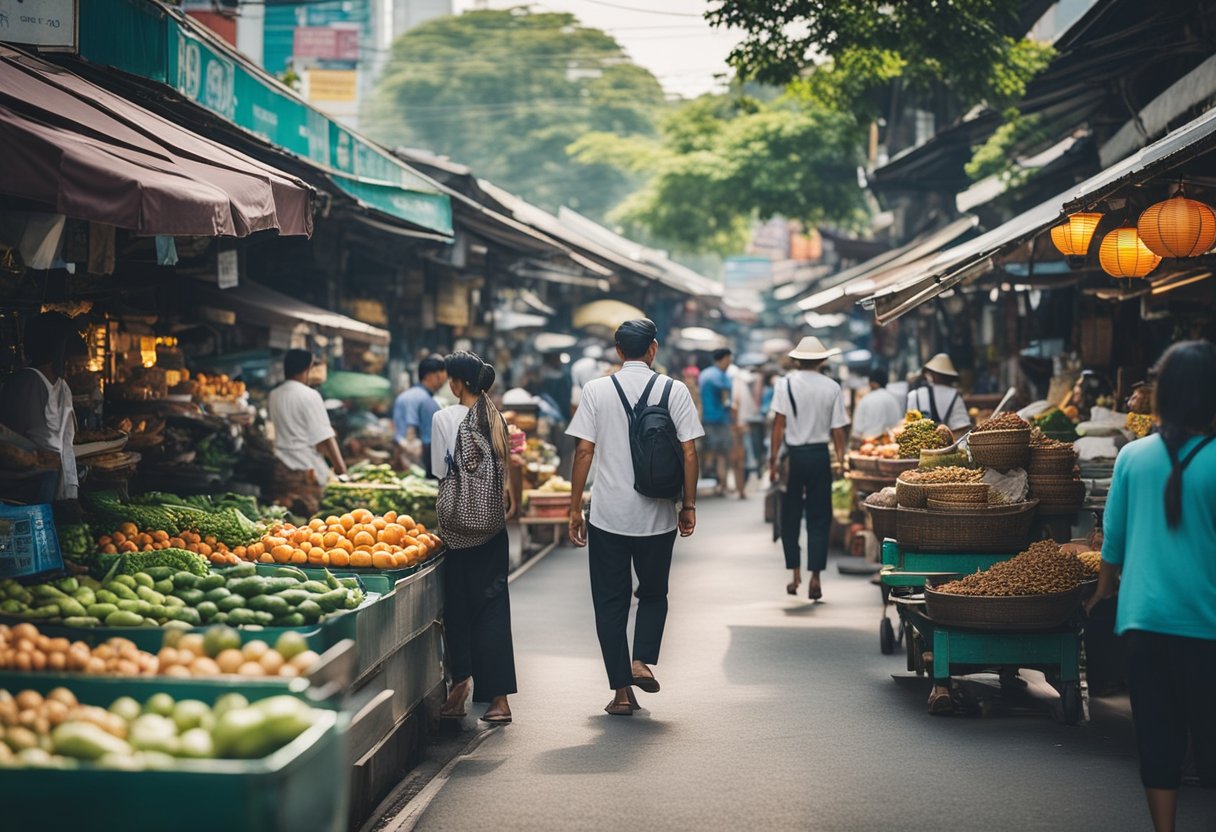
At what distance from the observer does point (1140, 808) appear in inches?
247

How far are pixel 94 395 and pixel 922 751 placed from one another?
6949 millimetres

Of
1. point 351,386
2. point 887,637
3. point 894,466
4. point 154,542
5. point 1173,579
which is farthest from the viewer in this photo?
point 351,386

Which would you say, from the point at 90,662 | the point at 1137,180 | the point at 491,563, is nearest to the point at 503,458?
the point at 491,563

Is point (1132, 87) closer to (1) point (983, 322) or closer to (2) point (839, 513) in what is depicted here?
(2) point (839, 513)

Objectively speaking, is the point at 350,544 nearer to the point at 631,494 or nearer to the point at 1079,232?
the point at 631,494

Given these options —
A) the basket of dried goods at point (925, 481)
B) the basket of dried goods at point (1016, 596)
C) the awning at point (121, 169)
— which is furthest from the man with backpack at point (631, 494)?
the awning at point (121, 169)

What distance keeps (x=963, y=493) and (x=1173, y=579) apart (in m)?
3.83

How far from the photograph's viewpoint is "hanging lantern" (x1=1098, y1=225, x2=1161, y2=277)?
10523 millimetres

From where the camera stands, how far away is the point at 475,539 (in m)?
8.00

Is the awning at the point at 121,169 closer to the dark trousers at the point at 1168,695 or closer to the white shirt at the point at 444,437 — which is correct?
the white shirt at the point at 444,437

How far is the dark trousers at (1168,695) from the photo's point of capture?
5.20 metres

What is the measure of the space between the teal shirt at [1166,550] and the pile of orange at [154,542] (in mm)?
5107

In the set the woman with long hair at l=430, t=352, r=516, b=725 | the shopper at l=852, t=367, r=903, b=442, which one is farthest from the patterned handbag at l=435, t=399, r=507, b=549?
the shopper at l=852, t=367, r=903, b=442

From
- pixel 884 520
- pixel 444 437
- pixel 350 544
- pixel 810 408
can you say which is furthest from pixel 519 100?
pixel 350 544
